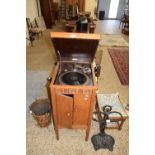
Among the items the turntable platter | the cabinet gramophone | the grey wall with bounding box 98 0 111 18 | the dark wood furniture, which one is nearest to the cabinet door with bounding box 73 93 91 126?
the cabinet gramophone

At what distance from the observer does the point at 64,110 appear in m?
1.64

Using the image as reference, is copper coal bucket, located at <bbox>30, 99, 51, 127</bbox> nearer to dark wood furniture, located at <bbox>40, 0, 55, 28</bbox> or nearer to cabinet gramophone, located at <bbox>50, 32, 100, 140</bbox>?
cabinet gramophone, located at <bbox>50, 32, 100, 140</bbox>

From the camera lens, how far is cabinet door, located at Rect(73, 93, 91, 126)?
60.5 inches

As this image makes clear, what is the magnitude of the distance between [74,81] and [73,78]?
0.18 ft

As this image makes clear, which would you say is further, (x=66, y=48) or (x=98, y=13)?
(x=98, y=13)

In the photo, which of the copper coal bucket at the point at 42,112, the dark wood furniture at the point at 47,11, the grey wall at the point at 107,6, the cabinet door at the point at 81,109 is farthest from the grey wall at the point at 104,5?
the cabinet door at the point at 81,109

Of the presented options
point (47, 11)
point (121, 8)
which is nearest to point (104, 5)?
point (121, 8)

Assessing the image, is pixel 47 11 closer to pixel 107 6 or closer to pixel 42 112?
pixel 107 6

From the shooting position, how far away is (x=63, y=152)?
1.79 m

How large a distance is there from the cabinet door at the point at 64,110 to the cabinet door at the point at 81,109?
→ 5 centimetres
